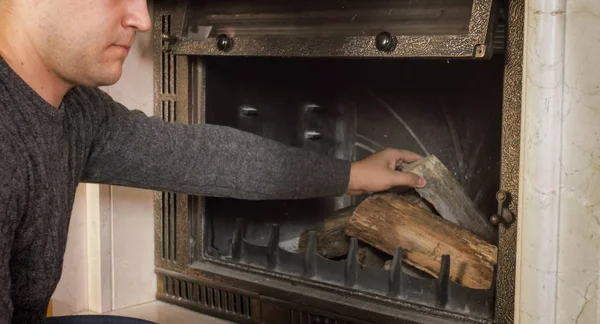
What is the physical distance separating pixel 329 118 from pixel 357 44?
1.64 feet

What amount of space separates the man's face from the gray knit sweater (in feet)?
0.18

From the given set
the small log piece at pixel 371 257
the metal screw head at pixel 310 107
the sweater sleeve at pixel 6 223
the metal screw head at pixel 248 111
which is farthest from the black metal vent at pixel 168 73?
the sweater sleeve at pixel 6 223

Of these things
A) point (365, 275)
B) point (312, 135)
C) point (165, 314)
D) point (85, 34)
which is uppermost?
point (85, 34)

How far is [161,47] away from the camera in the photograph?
66.4 inches

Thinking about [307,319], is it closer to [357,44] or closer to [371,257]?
[371,257]

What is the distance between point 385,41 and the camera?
50.8 inches

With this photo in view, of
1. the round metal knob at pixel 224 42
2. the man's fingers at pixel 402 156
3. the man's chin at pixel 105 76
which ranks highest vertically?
the round metal knob at pixel 224 42

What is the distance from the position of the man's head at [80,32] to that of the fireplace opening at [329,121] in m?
0.60

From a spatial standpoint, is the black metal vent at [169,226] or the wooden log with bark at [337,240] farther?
the black metal vent at [169,226]

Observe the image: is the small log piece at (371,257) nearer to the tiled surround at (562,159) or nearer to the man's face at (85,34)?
the tiled surround at (562,159)

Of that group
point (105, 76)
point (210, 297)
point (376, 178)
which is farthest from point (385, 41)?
point (210, 297)

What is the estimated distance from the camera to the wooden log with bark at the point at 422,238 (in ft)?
4.50

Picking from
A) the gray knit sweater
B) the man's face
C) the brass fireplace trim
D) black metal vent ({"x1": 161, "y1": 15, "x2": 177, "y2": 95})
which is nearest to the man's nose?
the man's face

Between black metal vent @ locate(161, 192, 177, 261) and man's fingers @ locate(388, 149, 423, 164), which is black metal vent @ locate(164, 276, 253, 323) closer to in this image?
black metal vent @ locate(161, 192, 177, 261)
